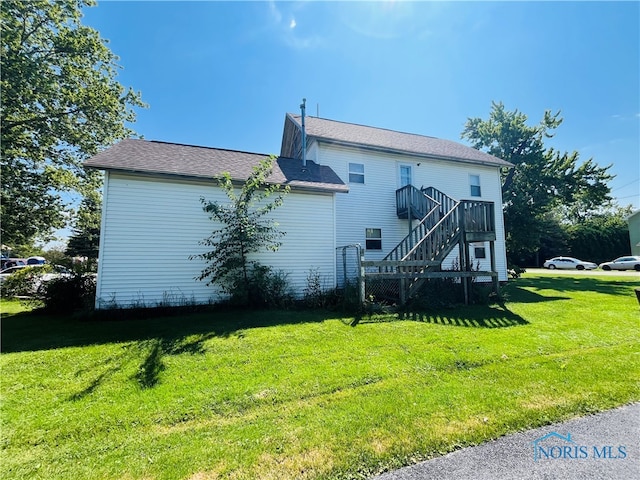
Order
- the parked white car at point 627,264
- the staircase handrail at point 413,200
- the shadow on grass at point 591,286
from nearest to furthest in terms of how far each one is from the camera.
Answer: the staircase handrail at point 413,200 < the shadow on grass at point 591,286 < the parked white car at point 627,264

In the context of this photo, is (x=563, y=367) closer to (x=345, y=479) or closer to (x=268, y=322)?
(x=345, y=479)

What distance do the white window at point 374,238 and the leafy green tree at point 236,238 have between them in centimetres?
524

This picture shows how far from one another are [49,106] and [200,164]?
30.7ft

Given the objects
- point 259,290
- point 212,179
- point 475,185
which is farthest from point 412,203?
point 212,179

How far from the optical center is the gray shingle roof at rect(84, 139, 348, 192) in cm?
Result: 840

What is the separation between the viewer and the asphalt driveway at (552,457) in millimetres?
2207

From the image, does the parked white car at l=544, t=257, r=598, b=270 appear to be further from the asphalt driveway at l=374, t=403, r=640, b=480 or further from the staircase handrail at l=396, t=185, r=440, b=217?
the asphalt driveway at l=374, t=403, r=640, b=480

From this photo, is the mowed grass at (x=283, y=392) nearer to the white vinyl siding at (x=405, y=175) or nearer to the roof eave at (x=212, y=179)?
the roof eave at (x=212, y=179)

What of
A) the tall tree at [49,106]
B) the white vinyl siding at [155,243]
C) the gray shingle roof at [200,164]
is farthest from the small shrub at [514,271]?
the tall tree at [49,106]

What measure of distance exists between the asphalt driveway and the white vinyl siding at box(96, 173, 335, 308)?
294 inches

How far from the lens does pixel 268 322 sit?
6.94 m

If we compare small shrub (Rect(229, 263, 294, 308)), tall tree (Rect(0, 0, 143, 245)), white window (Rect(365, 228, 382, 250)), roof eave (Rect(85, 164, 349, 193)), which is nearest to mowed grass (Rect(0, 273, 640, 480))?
small shrub (Rect(229, 263, 294, 308))

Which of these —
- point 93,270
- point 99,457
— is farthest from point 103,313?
point 99,457

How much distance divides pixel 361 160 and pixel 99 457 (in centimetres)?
1272
